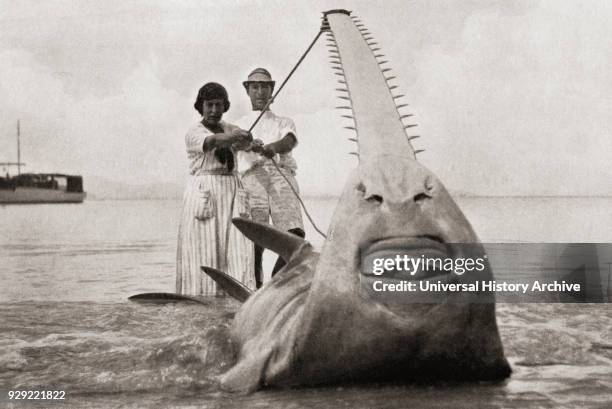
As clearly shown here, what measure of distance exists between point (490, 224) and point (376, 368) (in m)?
14.0

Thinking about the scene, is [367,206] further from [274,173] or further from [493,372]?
[274,173]

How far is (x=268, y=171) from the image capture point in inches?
275

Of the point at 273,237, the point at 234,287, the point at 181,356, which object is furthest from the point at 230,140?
the point at 181,356

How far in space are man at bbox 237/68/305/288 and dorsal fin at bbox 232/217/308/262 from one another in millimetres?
2508

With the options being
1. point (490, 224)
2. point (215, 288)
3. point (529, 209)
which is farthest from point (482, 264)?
point (529, 209)

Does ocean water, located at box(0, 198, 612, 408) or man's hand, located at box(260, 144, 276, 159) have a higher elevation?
man's hand, located at box(260, 144, 276, 159)

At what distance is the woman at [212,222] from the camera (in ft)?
22.3

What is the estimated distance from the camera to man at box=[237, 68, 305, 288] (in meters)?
6.87

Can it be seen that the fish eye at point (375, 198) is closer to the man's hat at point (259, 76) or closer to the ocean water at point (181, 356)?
the ocean water at point (181, 356)

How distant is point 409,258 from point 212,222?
4276 mm

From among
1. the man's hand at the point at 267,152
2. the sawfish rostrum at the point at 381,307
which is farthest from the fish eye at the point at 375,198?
the man's hand at the point at 267,152

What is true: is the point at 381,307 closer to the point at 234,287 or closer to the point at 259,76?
the point at 234,287

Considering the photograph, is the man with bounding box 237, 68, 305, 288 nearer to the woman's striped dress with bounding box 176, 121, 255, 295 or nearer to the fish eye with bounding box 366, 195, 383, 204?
the woman's striped dress with bounding box 176, 121, 255, 295

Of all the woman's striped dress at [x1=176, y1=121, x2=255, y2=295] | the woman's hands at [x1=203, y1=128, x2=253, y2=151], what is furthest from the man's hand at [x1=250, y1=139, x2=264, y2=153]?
the woman's striped dress at [x1=176, y1=121, x2=255, y2=295]
